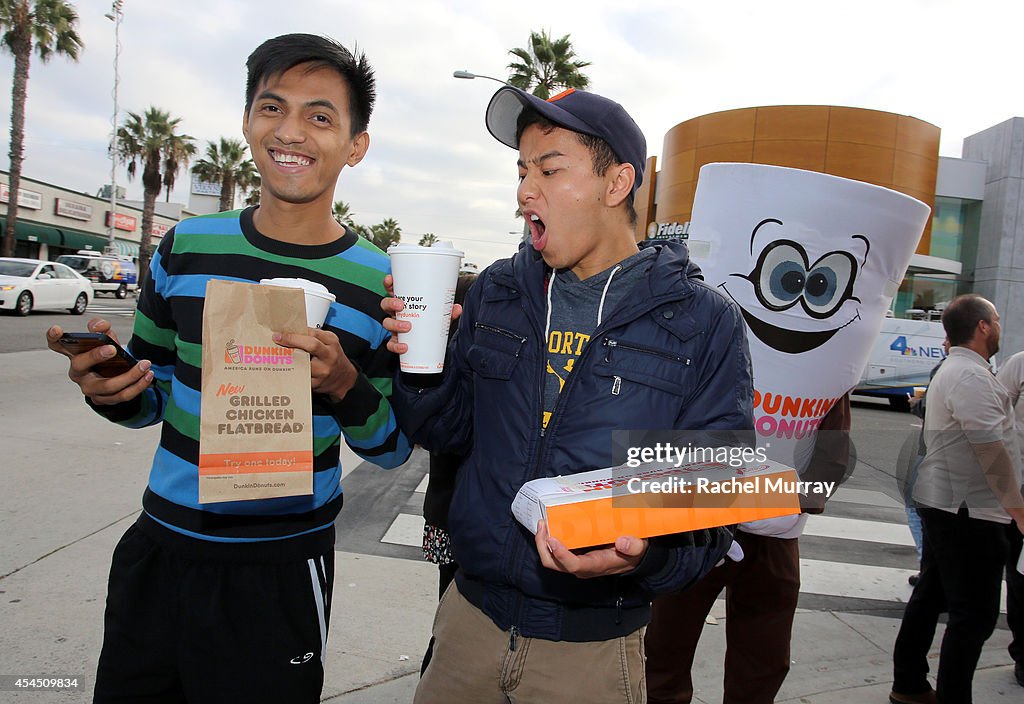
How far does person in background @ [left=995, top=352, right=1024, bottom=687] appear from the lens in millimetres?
3756

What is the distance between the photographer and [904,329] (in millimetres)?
15750

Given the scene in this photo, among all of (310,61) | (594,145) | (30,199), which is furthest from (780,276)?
(30,199)

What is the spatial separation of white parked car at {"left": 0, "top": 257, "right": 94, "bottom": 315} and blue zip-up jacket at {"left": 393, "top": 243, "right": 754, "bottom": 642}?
62.7 ft

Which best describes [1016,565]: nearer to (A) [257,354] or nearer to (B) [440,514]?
(B) [440,514]

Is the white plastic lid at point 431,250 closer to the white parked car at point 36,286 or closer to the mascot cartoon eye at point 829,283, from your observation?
the mascot cartoon eye at point 829,283

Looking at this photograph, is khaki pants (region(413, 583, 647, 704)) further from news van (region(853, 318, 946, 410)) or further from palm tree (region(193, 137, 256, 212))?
palm tree (region(193, 137, 256, 212))

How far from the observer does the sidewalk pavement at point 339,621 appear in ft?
10.5

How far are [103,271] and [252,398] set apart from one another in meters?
32.5

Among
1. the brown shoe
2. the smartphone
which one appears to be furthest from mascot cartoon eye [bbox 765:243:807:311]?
the brown shoe

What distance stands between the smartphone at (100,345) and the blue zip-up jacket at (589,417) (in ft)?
2.22

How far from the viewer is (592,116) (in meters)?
1.86

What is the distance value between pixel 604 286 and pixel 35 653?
9.78 feet

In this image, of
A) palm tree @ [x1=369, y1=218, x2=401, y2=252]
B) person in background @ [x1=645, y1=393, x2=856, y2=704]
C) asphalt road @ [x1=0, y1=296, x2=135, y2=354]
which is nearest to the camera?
person in background @ [x1=645, y1=393, x2=856, y2=704]
